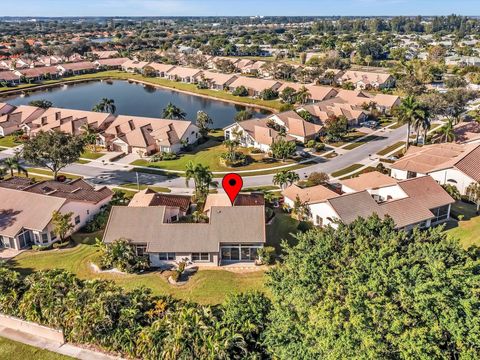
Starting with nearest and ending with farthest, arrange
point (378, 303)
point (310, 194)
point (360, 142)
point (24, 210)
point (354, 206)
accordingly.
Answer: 1. point (378, 303)
2. point (354, 206)
3. point (24, 210)
4. point (310, 194)
5. point (360, 142)

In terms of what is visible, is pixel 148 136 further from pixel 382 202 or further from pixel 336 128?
pixel 382 202

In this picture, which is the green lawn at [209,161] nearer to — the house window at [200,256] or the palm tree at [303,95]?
the house window at [200,256]

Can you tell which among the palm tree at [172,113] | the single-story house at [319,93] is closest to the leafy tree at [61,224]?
the palm tree at [172,113]

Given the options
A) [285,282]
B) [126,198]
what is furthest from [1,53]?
[285,282]

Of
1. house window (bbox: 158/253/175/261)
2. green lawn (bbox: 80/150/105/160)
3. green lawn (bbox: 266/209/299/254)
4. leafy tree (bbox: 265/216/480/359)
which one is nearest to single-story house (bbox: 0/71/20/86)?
green lawn (bbox: 80/150/105/160)

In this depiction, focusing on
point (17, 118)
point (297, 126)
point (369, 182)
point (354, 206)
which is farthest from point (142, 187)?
point (17, 118)

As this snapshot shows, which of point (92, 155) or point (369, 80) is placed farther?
point (369, 80)

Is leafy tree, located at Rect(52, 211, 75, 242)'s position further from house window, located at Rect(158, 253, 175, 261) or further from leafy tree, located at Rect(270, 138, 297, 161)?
leafy tree, located at Rect(270, 138, 297, 161)

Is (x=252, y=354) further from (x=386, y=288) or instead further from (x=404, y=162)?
(x=404, y=162)
